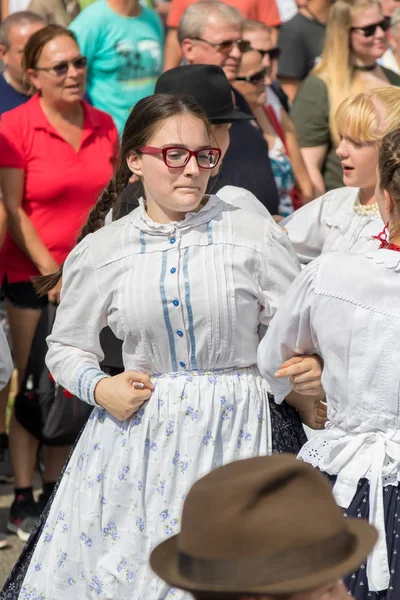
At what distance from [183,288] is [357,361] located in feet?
2.36

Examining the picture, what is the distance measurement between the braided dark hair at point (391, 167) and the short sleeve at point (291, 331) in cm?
24

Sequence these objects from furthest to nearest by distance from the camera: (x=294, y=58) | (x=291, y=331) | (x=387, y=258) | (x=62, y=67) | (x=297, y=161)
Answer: (x=294, y=58), (x=297, y=161), (x=62, y=67), (x=291, y=331), (x=387, y=258)

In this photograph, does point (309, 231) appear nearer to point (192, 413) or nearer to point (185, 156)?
point (185, 156)

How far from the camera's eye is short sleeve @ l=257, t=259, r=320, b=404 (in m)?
2.88

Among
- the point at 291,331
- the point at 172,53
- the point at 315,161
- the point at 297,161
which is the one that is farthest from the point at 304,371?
the point at 172,53

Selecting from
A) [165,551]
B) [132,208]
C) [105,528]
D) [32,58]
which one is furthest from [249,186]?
[165,551]

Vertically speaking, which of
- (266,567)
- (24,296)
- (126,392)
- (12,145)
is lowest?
(24,296)

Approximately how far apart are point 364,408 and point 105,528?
0.97m

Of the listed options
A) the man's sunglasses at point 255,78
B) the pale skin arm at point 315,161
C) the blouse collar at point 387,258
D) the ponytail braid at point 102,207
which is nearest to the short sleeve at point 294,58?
the pale skin arm at point 315,161

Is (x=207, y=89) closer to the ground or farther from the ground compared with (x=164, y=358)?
farther from the ground

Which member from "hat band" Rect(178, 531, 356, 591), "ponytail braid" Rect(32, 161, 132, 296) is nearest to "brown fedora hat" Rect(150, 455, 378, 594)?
"hat band" Rect(178, 531, 356, 591)

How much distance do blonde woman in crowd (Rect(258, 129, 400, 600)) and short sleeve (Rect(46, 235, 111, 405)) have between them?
0.76 meters

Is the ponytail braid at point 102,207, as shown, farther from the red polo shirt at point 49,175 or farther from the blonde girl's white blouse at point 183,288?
the red polo shirt at point 49,175

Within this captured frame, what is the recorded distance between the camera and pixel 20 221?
5.28m
